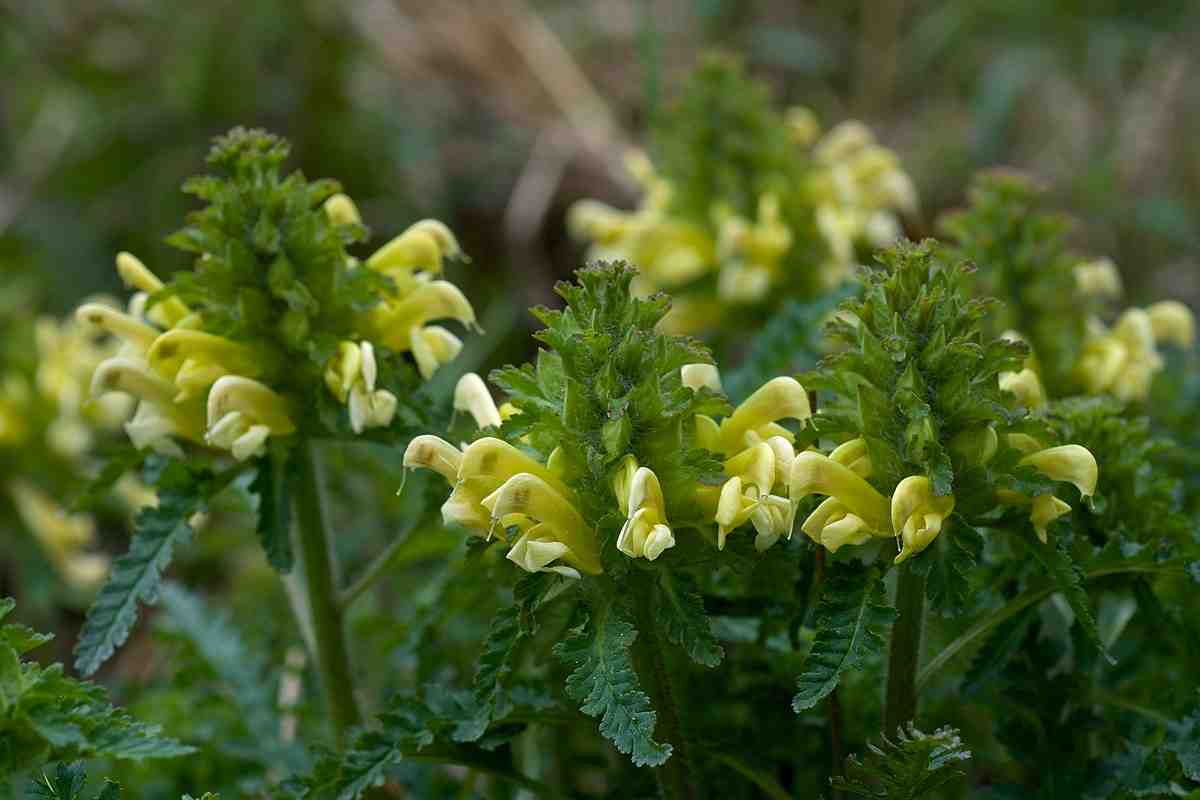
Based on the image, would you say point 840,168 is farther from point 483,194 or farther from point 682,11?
point 682,11

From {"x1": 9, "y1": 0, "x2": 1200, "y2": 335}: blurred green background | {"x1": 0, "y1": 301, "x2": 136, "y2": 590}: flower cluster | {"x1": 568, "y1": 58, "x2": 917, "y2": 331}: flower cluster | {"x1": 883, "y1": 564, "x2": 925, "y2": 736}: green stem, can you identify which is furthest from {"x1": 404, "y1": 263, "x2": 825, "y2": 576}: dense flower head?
{"x1": 9, "y1": 0, "x2": 1200, "y2": 335}: blurred green background

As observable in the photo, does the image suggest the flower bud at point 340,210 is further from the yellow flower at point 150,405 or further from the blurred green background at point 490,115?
the blurred green background at point 490,115

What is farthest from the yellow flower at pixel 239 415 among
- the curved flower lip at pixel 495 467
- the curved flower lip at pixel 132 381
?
the curved flower lip at pixel 495 467

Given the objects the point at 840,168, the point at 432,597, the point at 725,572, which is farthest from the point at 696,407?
the point at 840,168

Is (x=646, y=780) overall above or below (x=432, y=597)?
below

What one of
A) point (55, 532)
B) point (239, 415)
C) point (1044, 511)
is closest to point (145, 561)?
point (239, 415)
